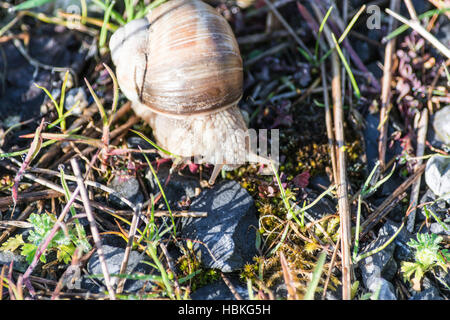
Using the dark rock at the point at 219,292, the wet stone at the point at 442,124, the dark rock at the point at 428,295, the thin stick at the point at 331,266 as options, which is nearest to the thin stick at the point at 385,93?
the wet stone at the point at 442,124

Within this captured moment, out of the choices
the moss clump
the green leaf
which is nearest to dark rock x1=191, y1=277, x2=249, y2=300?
the moss clump

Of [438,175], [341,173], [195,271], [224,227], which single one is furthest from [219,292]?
[438,175]

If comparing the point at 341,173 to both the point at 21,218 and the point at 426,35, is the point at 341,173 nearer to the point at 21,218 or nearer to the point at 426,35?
the point at 426,35

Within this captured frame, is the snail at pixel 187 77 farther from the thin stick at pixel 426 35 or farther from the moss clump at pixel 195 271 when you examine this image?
the thin stick at pixel 426 35

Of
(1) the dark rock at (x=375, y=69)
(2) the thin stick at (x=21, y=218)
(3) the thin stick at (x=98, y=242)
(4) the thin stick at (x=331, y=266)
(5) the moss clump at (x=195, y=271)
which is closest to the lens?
(3) the thin stick at (x=98, y=242)
